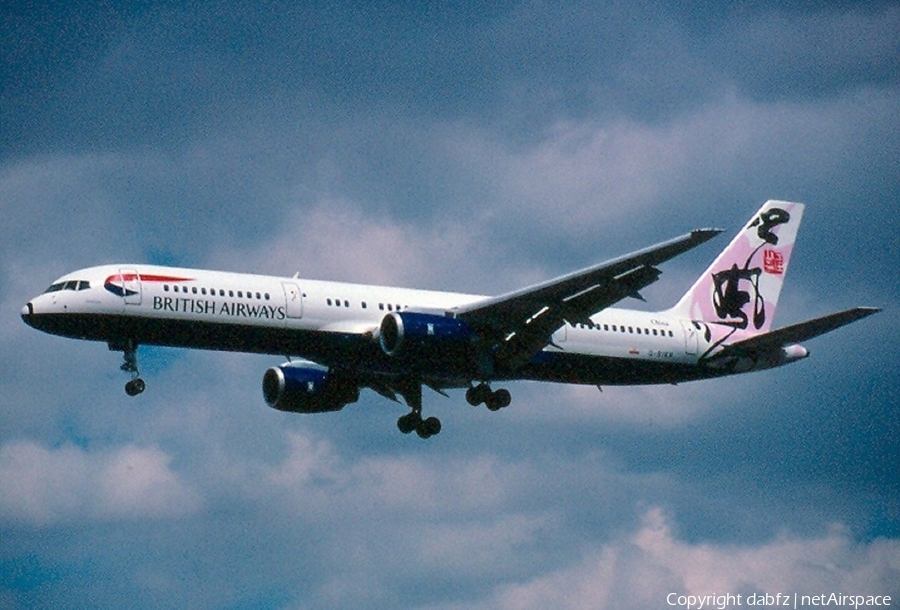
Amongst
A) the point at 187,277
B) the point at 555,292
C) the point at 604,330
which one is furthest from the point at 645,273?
the point at 187,277

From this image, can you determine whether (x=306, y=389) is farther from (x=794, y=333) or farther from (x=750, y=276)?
(x=750, y=276)

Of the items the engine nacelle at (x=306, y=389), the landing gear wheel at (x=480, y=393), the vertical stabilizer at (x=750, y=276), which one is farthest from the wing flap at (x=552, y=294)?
the vertical stabilizer at (x=750, y=276)

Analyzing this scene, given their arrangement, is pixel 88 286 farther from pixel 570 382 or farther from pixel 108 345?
pixel 570 382

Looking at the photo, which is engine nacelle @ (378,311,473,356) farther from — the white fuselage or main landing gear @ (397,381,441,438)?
main landing gear @ (397,381,441,438)

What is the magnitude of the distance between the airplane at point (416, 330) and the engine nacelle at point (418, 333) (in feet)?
0.18

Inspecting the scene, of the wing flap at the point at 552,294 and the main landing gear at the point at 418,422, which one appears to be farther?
the main landing gear at the point at 418,422

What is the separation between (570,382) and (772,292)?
46.5 feet

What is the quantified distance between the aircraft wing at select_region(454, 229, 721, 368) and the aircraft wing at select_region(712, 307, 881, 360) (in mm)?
7877

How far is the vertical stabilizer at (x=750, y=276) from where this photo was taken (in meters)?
77.9

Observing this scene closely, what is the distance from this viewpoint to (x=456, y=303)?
69688 mm

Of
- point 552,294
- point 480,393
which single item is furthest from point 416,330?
point 480,393

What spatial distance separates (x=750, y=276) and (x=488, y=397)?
17308 millimetres

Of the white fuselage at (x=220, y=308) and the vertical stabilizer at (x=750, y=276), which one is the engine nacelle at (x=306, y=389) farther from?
the vertical stabilizer at (x=750, y=276)

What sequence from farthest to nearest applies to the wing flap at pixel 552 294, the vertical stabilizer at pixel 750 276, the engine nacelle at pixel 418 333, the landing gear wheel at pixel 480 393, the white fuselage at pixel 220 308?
the vertical stabilizer at pixel 750 276 < the landing gear wheel at pixel 480 393 < the engine nacelle at pixel 418 333 < the white fuselage at pixel 220 308 < the wing flap at pixel 552 294
